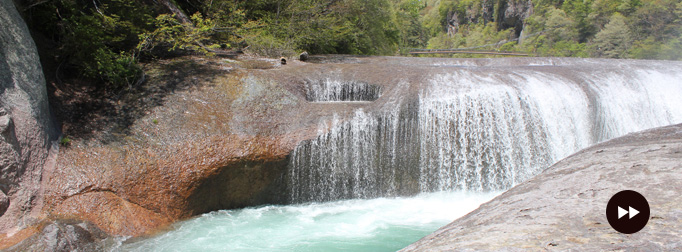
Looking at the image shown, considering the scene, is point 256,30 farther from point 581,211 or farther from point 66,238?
point 581,211

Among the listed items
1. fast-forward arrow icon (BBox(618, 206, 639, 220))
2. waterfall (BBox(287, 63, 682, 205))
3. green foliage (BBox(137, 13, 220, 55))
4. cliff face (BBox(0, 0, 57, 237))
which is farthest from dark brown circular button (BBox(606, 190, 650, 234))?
green foliage (BBox(137, 13, 220, 55))

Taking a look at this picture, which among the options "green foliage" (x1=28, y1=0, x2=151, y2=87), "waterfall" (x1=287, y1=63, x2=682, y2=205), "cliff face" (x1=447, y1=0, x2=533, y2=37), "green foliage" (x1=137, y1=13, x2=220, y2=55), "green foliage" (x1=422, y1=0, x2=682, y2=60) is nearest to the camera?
"green foliage" (x1=28, y1=0, x2=151, y2=87)

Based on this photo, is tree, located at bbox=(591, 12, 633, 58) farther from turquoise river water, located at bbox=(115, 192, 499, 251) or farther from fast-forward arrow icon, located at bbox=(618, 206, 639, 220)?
fast-forward arrow icon, located at bbox=(618, 206, 639, 220)

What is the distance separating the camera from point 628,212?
2.16 meters

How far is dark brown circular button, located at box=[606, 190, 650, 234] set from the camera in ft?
6.74

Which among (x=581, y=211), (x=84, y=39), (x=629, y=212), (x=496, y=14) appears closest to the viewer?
(x=629, y=212)

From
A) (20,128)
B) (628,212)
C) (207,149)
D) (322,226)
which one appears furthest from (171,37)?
(628,212)

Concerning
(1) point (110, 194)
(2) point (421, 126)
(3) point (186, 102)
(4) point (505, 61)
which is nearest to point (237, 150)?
(3) point (186, 102)

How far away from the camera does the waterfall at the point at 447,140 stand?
23.8 feet

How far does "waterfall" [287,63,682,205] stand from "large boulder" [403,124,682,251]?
149 inches

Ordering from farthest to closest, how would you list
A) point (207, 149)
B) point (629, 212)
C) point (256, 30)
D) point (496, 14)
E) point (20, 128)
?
1. point (496, 14)
2. point (256, 30)
3. point (207, 149)
4. point (20, 128)
5. point (629, 212)

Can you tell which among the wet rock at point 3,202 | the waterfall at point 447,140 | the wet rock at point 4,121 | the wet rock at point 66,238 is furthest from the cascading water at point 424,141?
the wet rock at point 4,121

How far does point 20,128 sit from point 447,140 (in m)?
6.52

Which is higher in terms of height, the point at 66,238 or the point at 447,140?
the point at 447,140
